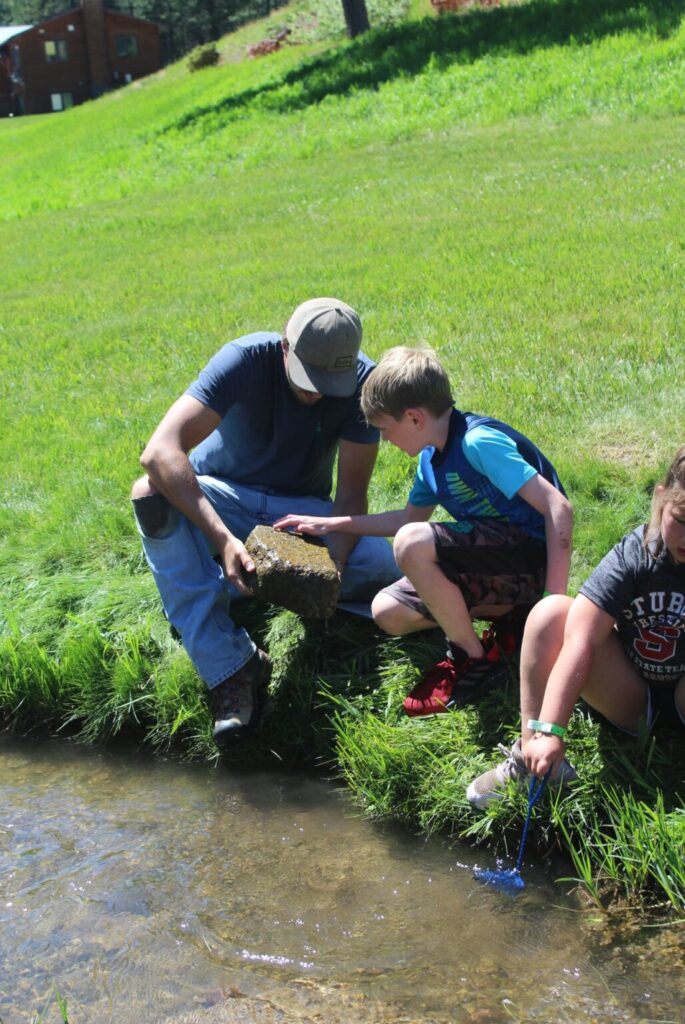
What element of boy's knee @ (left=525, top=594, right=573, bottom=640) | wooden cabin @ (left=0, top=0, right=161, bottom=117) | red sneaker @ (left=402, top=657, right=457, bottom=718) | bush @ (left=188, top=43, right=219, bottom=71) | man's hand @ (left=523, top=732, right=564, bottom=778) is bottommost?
red sneaker @ (left=402, top=657, right=457, bottom=718)

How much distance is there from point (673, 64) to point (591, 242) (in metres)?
9.69

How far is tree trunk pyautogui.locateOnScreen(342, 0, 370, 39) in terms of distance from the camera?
105ft

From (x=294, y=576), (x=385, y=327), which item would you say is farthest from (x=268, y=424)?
(x=385, y=327)

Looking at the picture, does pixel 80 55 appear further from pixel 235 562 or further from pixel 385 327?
pixel 235 562

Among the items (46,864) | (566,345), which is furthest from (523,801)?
(566,345)

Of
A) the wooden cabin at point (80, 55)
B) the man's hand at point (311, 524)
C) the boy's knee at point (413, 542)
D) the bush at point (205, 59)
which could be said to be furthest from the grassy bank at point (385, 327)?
the wooden cabin at point (80, 55)

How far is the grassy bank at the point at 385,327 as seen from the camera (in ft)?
13.2

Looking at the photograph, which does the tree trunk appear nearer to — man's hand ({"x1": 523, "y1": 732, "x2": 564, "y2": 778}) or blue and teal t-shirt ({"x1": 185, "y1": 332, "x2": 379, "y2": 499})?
blue and teal t-shirt ({"x1": 185, "y1": 332, "x2": 379, "y2": 499})

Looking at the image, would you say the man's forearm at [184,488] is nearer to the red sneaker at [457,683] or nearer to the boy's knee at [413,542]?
the boy's knee at [413,542]

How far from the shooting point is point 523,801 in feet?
11.6

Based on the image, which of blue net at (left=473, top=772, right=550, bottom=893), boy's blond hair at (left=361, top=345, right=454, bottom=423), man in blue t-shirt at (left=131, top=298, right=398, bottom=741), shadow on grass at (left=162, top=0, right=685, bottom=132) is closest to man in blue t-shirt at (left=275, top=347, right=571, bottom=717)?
boy's blond hair at (left=361, top=345, right=454, bottom=423)

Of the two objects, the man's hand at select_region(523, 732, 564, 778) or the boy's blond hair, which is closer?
the man's hand at select_region(523, 732, 564, 778)

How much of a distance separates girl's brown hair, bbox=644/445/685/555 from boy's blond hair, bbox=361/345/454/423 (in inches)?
35.6

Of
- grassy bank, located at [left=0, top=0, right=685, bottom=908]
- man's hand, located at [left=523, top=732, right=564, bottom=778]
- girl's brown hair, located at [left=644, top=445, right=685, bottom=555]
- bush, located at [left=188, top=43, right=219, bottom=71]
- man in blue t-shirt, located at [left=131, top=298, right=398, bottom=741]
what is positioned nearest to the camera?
girl's brown hair, located at [left=644, top=445, right=685, bottom=555]
